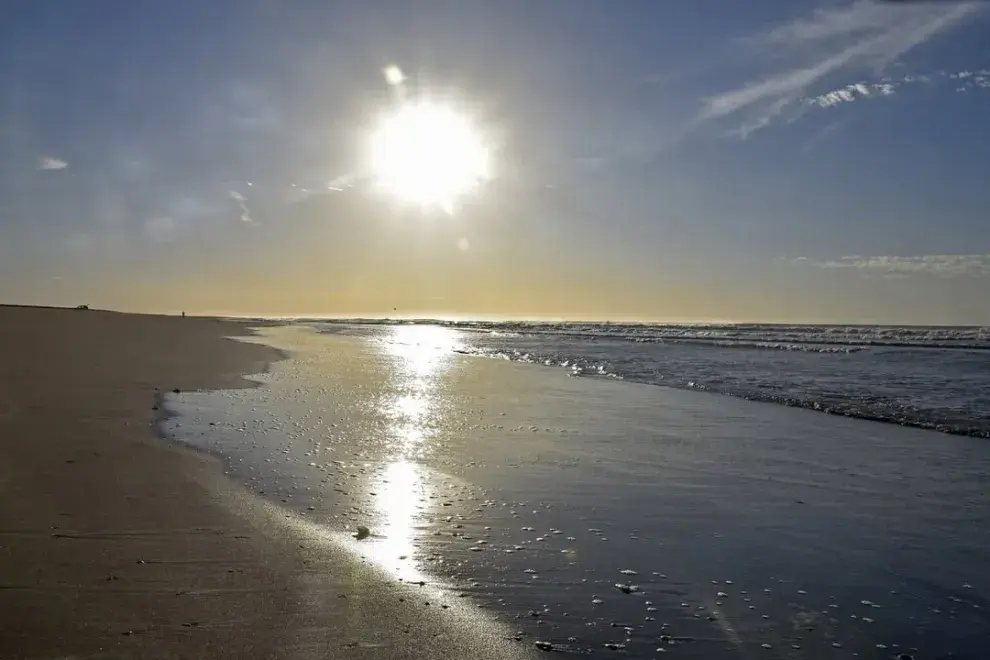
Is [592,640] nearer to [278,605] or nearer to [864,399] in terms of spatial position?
[278,605]

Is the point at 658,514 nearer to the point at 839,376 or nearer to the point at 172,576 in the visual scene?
the point at 172,576

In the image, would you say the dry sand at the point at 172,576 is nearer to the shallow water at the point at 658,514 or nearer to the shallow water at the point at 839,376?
the shallow water at the point at 658,514

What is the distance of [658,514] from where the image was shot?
7.15m

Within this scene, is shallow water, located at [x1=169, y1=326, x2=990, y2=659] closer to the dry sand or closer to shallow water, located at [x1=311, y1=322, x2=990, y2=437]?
the dry sand

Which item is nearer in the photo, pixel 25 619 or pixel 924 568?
pixel 25 619

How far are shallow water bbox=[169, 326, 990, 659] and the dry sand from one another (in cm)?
48

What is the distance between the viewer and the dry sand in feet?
13.5

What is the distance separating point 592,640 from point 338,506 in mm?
3633

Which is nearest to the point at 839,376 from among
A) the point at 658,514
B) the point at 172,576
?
the point at 658,514

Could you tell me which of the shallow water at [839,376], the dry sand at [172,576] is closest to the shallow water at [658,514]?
the dry sand at [172,576]

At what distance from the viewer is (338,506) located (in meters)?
7.18

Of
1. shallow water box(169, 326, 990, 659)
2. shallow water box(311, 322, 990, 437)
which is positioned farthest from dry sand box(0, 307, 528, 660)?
shallow water box(311, 322, 990, 437)

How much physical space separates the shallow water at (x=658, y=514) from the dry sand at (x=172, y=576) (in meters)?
0.48

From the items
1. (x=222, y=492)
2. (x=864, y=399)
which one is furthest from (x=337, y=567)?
(x=864, y=399)
